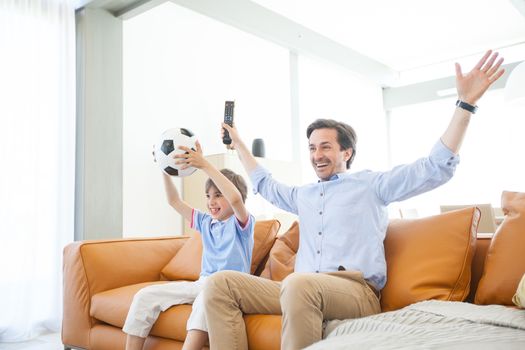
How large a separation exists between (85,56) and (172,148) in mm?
1937

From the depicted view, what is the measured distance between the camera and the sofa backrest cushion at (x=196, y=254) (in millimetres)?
2143

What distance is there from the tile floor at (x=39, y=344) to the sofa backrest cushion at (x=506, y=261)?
234cm

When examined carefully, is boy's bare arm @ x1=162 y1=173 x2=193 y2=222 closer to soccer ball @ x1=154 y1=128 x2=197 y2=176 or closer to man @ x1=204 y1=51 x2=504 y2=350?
A: soccer ball @ x1=154 y1=128 x2=197 y2=176

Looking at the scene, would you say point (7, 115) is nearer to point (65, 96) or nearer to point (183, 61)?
point (65, 96)

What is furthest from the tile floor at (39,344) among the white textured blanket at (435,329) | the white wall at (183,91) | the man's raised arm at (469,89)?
the man's raised arm at (469,89)

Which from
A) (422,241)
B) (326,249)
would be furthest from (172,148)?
(422,241)

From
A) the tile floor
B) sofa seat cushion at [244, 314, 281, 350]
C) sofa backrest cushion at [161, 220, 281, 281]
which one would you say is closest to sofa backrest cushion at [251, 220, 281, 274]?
sofa backrest cushion at [161, 220, 281, 281]

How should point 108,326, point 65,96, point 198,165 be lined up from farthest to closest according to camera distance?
point 65,96, point 108,326, point 198,165

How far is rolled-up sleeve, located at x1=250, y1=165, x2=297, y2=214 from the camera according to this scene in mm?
1977

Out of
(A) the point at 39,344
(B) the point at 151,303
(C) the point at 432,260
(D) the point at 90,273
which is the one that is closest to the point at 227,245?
(B) the point at 151,303

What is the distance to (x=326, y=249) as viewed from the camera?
1706 mm

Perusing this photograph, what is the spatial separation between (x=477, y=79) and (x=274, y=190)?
0.88 meters

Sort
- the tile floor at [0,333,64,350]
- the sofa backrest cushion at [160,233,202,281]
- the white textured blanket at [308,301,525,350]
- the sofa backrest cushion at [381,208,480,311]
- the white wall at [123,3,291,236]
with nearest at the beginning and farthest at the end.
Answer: the white textured blanket at [308,301,525,350] → the sofa backrest cushion at [381,208,480,311] → the sofa backrest cushion at [160,233,202,281] → the tile floor at [0,333,64,350] → the white wall at [123,3,291,236]

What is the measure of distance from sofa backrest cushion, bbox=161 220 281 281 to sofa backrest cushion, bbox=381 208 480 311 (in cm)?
60
